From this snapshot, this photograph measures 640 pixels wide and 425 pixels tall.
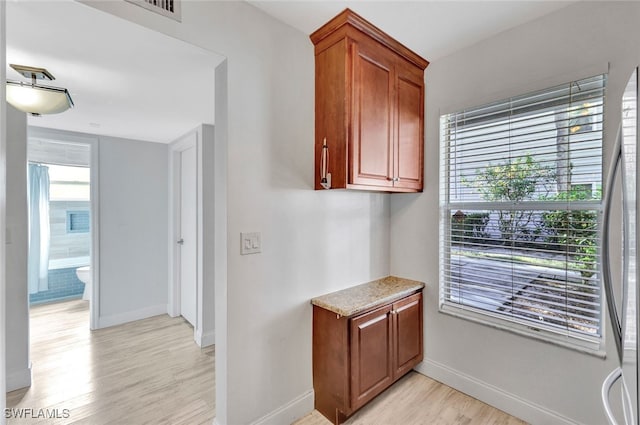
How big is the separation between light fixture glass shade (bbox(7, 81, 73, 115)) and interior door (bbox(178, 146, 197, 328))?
4.29 ft

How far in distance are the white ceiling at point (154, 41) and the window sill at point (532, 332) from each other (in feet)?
6.48

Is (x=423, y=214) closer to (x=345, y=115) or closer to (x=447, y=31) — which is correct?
(x=345, y=115)

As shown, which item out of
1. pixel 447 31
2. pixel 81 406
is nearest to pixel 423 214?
pixel 447 31

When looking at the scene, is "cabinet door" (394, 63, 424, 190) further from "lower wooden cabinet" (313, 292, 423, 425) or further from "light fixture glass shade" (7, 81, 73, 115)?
"light fixture glass shade" (7, 81, 73, 115)

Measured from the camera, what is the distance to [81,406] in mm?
1959

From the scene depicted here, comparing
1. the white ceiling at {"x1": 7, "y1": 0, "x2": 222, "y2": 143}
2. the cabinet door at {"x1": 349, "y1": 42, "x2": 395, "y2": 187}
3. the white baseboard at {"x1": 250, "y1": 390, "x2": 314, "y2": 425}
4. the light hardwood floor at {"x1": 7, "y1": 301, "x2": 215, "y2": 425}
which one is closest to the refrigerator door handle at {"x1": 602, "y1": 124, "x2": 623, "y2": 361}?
the cabinet door at {"x1": 349, "y1": 42, "x2": 395, "y2": 187}

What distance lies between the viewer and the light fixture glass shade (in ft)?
5.34

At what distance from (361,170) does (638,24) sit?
5.19ft

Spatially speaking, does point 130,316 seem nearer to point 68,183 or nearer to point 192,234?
point 192,234

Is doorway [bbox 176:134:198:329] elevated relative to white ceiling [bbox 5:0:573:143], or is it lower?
lower

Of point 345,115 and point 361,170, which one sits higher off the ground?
point 345,115

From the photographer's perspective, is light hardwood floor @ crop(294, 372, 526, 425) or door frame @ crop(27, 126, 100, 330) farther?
door frame @ crop(27, 126, 100, 330)

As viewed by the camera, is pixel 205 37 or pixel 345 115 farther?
pixel 345 115

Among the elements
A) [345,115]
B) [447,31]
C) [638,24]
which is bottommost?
[345,115]
